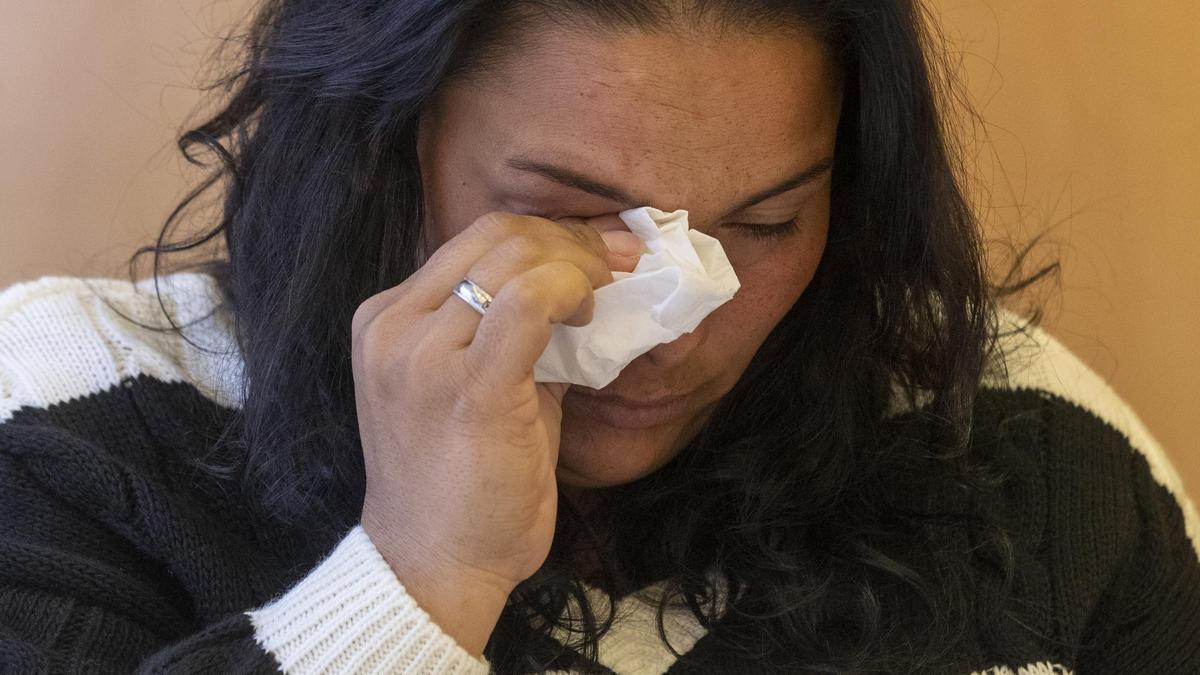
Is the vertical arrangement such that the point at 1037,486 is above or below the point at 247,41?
below

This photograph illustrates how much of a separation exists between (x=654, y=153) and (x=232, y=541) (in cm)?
49

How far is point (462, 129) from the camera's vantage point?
964mm

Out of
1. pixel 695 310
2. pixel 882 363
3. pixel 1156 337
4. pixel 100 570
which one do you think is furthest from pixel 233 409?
pixel 1156 337

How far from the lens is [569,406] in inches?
40.8

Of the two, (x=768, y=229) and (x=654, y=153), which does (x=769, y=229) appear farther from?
(x=654, y=153)

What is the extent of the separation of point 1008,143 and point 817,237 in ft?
2.55

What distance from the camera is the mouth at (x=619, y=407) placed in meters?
1.03

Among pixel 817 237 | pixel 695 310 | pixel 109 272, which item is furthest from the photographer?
pixel 109 272

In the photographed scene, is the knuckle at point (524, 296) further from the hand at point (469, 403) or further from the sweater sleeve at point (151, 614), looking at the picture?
the sweater sleeve at point (151, 614)

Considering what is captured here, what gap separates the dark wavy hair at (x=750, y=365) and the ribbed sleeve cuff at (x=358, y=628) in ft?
0.53

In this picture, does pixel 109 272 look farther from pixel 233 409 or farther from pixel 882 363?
pixel 882 363

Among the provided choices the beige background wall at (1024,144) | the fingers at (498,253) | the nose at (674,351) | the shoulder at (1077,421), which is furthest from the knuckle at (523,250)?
the beige background wall at (1024,144)

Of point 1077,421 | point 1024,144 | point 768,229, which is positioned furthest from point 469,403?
point 1024,144

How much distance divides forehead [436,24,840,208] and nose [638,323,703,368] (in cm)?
12
